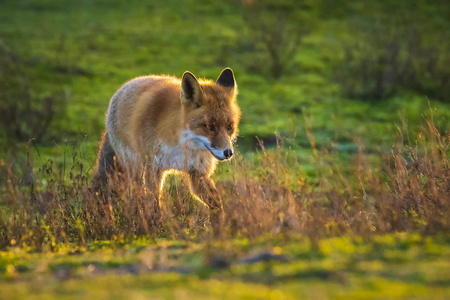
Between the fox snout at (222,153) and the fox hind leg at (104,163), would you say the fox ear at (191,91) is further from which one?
the fox hind leg at (104,163)

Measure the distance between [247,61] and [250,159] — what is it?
12227mm

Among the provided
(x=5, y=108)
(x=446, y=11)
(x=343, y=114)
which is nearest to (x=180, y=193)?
(x=5, y=108)

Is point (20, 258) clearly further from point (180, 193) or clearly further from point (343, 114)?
→ point (343, 114)

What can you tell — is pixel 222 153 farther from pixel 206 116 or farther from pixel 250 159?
pixel 250 159

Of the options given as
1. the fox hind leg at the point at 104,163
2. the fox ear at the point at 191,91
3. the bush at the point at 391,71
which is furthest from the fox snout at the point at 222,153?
the bush at the point at 391,71

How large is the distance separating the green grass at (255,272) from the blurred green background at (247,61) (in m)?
6.33

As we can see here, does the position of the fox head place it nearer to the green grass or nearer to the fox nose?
the fox nose

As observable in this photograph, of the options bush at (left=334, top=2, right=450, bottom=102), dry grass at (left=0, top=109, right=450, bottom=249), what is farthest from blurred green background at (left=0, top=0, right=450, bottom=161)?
dry grass at (left=0, top=109, right=450, bottom=249)

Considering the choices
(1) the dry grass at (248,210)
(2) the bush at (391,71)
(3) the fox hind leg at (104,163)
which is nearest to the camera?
(1) the dry grass at (248,210)

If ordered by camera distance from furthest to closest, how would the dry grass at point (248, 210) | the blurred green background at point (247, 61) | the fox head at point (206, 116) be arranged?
1. the blurred green background at point (247, 61)
2. the fox head at point (206, 116)
3. the dry grass at point (248, 210)

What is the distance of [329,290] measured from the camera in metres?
3.40

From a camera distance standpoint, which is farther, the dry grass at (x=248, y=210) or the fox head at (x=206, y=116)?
the fox head at (x=206, y=116)

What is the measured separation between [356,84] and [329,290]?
15.2 m

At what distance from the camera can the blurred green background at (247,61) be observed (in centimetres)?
1385
